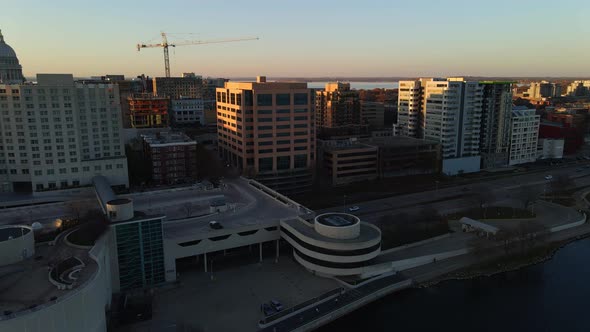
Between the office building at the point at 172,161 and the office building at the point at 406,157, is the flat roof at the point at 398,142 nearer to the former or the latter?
the office building at the point at 406,157

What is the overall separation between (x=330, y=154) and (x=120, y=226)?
144 ft

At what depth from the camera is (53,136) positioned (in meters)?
55.7

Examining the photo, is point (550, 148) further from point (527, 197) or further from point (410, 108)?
point (527, 197)

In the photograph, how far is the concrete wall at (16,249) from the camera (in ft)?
106

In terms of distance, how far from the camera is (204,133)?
10438 cm

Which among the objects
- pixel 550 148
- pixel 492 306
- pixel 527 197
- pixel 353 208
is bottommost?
pixel 492 306

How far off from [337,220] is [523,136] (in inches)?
2721

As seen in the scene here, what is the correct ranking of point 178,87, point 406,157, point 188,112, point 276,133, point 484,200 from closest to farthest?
point 484,200 → point 276,133 → point 406,157 → point 188,112 → point 178,87

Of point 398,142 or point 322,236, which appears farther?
point 398,142

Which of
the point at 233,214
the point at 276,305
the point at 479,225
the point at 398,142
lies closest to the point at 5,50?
the point at 233,214

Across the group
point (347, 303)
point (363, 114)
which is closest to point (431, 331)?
point (347, 303)

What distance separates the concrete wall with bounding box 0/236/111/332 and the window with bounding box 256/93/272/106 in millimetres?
40070

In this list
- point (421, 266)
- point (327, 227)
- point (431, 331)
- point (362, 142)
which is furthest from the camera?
point (362, 142)

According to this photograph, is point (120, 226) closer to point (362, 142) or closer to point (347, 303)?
point (347, 303)
